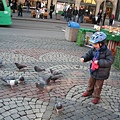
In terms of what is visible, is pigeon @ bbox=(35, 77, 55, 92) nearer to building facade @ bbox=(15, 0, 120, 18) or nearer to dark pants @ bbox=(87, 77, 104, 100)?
dark pants @ bbox=(87, 77, 104, 100)

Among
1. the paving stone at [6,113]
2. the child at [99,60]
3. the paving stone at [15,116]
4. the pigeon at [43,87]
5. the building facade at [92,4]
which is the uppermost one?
the building facade at [92,4]

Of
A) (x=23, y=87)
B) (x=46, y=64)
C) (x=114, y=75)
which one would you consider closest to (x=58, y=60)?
(x=46, y=64)

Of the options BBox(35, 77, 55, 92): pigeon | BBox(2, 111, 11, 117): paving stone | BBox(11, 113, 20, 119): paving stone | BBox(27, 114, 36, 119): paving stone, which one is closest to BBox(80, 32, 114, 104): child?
BBox(35, 77, 55, 92): pigeon

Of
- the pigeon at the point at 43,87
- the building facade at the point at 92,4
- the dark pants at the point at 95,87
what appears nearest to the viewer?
the dark pants at the point at 95,87

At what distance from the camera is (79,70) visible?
7410mm

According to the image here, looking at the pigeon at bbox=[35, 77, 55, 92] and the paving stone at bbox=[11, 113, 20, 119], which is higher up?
the pigeon at bbox=[35, 77, 55, 92]

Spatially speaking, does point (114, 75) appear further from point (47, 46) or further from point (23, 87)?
point (47, 46)

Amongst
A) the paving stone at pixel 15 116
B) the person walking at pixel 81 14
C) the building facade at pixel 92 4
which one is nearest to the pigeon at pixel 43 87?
the paving stone at pixel 15 116

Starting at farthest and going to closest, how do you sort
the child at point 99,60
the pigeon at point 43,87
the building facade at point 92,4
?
the building facade at point 92,4
the pigeon at point 43,87
the child at point 99,60

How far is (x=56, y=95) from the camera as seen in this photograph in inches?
208

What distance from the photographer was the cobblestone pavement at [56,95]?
441 cm

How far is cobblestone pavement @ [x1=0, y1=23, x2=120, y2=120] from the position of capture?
4.41m

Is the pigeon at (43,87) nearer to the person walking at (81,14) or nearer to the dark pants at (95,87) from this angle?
the dark pants at (95,87)

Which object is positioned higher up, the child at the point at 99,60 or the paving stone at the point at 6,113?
the child at the point at 99,60
